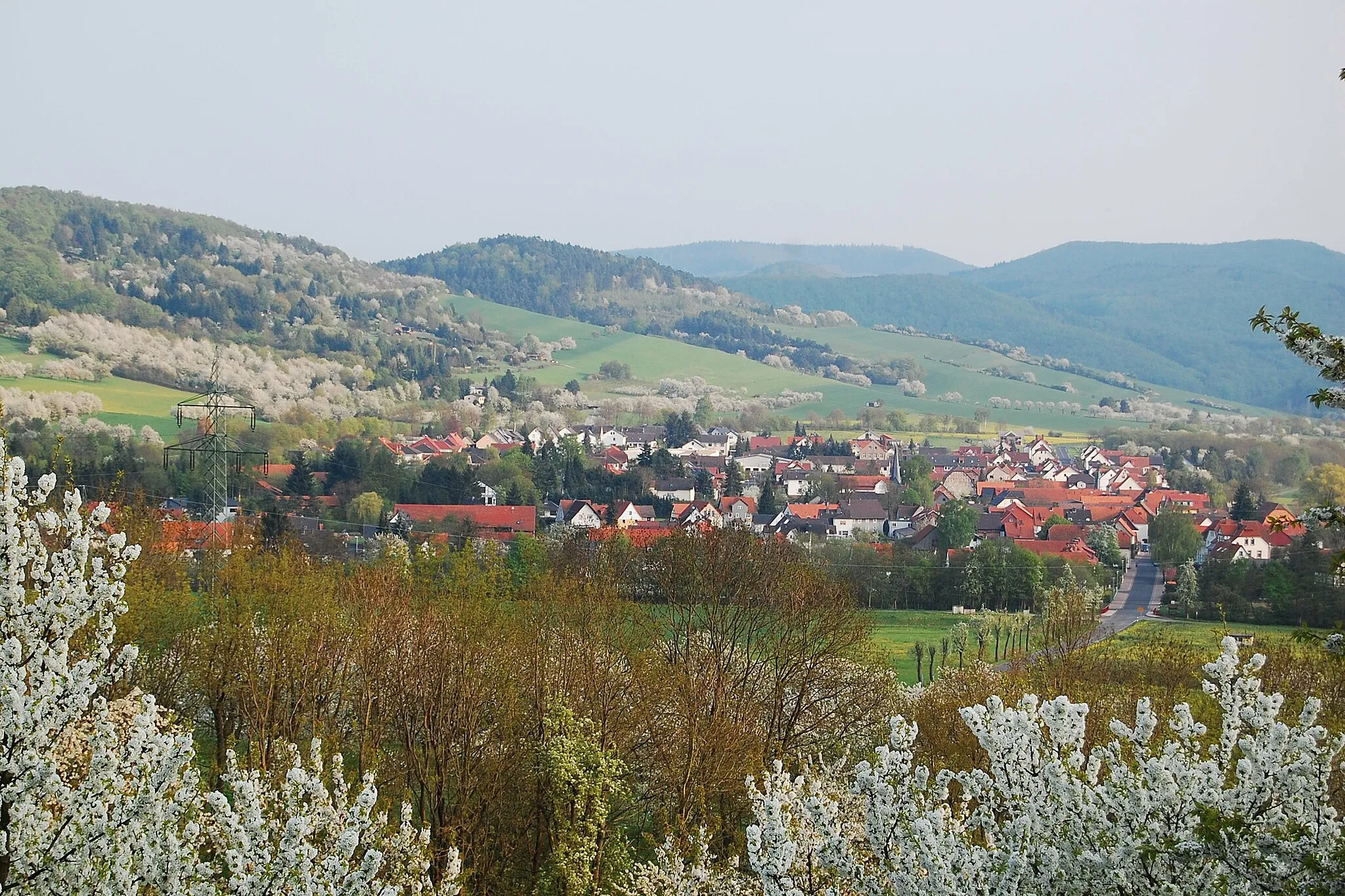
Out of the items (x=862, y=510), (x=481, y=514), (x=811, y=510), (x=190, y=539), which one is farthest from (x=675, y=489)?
(x=190, y=539)

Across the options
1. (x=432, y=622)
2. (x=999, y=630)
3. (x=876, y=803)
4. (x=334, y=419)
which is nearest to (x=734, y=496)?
(x=334, y=419)

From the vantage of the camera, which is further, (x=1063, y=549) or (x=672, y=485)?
(x=672, y=485)

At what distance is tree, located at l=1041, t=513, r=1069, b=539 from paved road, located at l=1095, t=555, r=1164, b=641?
5.67 m

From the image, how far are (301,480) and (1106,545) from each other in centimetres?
4792

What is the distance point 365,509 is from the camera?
73125mm

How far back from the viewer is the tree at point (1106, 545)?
237ft

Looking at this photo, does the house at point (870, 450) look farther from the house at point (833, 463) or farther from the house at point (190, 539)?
the house at point (190, 539)

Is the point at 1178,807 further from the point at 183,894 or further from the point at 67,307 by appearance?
the point at 67,307

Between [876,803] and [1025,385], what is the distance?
184 metres

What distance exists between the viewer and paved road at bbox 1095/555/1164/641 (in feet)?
175

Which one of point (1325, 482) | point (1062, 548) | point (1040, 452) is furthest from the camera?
point (1040, 452)

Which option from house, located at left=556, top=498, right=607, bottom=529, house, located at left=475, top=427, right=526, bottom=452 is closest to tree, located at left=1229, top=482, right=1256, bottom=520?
house, located at left=556, top=498, right=607, bottom=529

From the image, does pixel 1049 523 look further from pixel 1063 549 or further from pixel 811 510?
pixel 811 510

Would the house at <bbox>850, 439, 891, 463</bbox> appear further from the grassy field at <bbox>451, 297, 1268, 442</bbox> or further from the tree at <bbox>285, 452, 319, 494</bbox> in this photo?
the tree at <bbox>285, 452, 319, 494</bbox>
